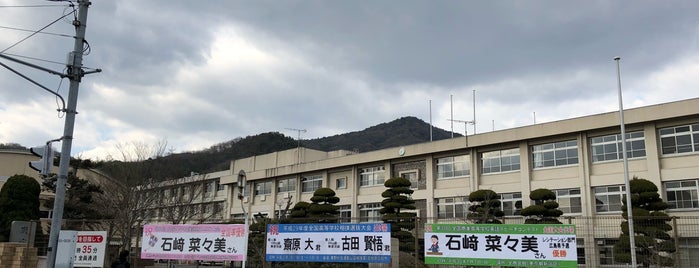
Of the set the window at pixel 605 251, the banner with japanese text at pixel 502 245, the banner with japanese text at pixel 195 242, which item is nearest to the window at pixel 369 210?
the window at pixel 605 251

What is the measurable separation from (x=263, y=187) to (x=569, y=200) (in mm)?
30480

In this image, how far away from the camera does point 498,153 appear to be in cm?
3419

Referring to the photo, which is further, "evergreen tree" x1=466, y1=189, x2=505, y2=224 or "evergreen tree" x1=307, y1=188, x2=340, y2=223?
"evergreen tree" x1=307, y1=188, x2=340, y2=223

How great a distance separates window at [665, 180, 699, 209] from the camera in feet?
85.9

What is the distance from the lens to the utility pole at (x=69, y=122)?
11.5 metres

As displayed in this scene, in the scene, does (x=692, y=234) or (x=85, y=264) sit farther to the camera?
(x=692, y=234)

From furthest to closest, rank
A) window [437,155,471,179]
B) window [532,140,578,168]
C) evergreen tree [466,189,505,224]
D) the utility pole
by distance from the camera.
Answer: window [437,155,471,179], window [532,140,578,168], evergreen tree [466,189,505,224], the utility pole

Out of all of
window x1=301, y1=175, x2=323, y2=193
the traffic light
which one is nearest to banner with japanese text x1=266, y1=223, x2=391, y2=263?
the traffic light

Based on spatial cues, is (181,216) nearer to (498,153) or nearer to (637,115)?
(498,153)

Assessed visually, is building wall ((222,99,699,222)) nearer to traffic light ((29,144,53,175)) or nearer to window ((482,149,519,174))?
window ((482,149,519,174))

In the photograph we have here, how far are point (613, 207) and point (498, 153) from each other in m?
7.65

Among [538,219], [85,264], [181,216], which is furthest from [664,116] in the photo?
[181,216]

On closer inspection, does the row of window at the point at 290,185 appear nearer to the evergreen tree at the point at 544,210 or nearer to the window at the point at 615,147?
the evergreen tree at the point at 544,210

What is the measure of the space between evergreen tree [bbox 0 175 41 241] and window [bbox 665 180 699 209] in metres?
31.5
